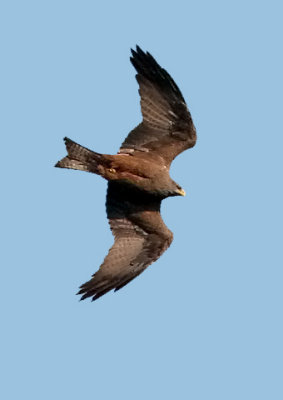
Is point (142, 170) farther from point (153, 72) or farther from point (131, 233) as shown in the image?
point (153, 72)

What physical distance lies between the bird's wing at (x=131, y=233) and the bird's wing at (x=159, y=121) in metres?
0.75

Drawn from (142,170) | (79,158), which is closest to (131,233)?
(142,170)

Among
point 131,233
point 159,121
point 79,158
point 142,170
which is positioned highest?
point 159,121

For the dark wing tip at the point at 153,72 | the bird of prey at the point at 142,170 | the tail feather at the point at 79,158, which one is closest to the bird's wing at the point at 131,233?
the bird of prey at the point at 142,170

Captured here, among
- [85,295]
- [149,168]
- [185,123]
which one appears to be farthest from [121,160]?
[85,295]

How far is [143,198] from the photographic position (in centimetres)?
1320

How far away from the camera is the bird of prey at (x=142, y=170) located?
501 inches

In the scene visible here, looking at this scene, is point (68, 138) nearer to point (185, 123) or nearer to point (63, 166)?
point (63, 166)

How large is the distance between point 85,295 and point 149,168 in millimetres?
2257

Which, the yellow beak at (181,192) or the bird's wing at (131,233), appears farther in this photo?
the yellow beak at (181,192)

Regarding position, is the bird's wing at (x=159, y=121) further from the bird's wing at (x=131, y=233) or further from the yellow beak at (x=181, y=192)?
the bird's wing at (x=131, y=233)

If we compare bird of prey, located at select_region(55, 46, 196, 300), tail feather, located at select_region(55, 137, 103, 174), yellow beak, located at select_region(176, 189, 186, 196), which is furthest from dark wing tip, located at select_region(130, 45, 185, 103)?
tail feather, located at select_region(55, 137, 103, 174)

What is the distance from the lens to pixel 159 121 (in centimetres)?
1348

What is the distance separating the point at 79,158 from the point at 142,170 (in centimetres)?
104
